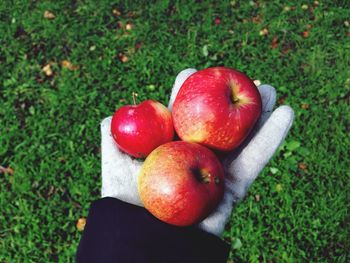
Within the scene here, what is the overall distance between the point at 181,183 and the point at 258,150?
0.79m

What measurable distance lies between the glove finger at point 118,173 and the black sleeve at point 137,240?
147 millimetres

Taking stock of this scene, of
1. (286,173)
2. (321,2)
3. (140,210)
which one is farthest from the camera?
(321,2)

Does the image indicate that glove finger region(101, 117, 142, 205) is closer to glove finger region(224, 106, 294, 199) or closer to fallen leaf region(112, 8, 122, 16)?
glove finger region(224, 106, 294, 199)

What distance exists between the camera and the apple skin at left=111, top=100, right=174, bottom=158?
2502 millimetres

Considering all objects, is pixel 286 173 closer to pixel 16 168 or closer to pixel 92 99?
pixel 92 99

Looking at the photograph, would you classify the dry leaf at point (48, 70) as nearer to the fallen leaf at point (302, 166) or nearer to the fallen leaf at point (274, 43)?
the fallen leaf at point (274, 43)

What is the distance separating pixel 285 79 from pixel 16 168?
277cm

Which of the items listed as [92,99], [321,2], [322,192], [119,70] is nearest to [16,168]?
[92,99]

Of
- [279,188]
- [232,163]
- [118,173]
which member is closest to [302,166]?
[279,188]

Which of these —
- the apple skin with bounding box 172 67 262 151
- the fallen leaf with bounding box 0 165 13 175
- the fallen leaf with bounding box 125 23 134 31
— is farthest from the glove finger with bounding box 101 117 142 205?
the fallen leaf with bounding box 125 23 134 31

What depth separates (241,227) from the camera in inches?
139

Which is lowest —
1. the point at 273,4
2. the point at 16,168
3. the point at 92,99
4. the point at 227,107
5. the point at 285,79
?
the point at 16,168

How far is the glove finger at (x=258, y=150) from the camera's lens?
2.78 metres

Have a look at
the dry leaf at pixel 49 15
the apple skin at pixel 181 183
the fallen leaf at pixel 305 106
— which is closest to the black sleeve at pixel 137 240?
the apple skin at pixel 181 183
